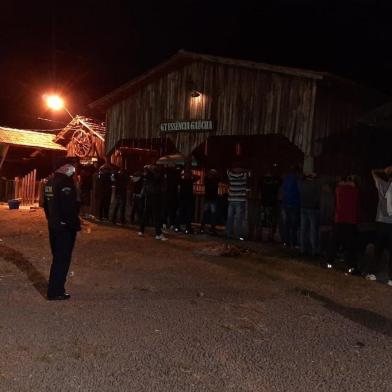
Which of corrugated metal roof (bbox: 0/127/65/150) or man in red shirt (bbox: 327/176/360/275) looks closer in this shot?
man in red shirt (bbox: 327/176/360/275)

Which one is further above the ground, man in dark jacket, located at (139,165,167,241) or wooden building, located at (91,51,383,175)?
wooden building, located at (91,51,383,175)

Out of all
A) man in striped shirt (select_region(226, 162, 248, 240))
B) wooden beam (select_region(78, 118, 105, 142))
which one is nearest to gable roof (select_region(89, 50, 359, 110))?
man in striped shirt (select_region(226, 162, 248, 240))

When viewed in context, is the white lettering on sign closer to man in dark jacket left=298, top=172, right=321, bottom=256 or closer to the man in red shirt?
man in dark jacket left=298, top=172, right=321, bottom=256

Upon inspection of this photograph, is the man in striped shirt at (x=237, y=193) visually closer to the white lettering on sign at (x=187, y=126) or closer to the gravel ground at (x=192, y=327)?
the white lettering on sign at (x=187, y=126)

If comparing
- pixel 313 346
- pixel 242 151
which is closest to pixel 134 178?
pixel 242 151

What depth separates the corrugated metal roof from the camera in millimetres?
22678

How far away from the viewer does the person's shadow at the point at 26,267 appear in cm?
764

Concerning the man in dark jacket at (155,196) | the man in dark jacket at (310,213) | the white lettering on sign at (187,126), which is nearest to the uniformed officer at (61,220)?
the man in dark jacket at (310,213)

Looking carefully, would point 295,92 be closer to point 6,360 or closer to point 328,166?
point 328,166

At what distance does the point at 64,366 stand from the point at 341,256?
781 centimetres

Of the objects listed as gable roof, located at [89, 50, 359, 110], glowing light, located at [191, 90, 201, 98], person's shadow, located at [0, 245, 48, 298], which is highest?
gable roof, located at [89, 50, 359, 110]

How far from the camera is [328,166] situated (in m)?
13.9

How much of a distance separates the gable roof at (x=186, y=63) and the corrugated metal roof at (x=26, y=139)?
6.29m

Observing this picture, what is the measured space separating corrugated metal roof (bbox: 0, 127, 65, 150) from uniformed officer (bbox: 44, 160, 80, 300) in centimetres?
1651
